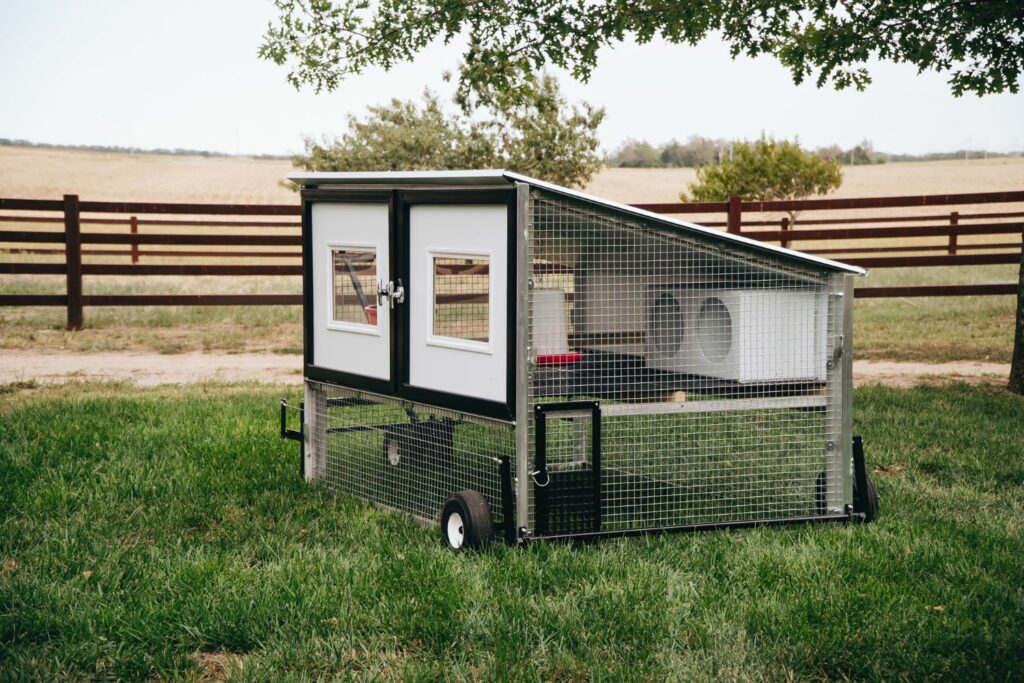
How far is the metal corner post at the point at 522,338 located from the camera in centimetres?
463

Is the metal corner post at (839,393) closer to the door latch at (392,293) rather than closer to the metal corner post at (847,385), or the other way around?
the metal corner post at (847,385)

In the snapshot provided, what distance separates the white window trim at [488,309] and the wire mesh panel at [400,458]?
0.37 metres

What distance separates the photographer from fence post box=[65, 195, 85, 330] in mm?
14086

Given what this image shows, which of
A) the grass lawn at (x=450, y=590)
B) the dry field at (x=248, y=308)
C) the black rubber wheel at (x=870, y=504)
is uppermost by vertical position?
the dry field at (x=248, y=308)

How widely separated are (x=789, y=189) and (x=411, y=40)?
33.6m

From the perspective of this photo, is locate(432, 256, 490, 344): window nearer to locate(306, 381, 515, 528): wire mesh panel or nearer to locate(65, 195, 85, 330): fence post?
locate(306, 381, 515, 528): wire mesh panel

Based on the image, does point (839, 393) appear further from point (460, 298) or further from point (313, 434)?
point (313, 434)

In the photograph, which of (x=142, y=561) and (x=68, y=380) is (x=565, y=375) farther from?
(x=68, y=380)

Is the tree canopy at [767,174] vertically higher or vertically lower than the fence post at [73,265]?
higher

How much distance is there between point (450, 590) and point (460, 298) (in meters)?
1.46

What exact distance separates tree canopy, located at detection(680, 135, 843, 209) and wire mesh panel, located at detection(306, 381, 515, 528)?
111ft

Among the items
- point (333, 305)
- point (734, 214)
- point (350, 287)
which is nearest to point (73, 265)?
point (734, 214)

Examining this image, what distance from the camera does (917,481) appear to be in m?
6.21

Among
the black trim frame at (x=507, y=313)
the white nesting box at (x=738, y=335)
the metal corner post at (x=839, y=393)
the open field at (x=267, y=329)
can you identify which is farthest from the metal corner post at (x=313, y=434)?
the open field at (x=267, y=329)
